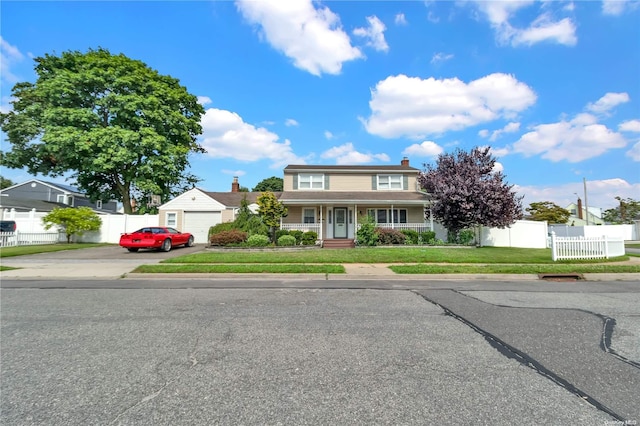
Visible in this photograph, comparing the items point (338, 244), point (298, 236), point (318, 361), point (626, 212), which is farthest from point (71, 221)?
point (626, 212)

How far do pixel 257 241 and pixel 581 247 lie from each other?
15.4m

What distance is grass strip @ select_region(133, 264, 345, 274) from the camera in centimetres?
1041

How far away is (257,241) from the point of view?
17.8 meters

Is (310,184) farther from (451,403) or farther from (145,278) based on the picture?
(451,403)

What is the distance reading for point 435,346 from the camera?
4109 mm

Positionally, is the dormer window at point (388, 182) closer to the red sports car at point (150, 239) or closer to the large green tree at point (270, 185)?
the red sports car at point (150, 239)

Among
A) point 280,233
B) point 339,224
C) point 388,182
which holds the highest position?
point 388,182

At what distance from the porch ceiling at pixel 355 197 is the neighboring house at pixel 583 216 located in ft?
106

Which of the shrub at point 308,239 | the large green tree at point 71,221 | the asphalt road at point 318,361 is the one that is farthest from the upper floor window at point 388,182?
the large green tree at point 71,221

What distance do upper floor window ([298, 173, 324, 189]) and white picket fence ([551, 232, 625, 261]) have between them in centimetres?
1491

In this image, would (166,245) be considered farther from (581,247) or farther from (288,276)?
(581,247)

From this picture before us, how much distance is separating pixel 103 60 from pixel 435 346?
3091 cm

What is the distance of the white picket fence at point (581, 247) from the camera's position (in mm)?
13344

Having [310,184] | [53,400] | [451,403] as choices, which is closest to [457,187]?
[310,184]
